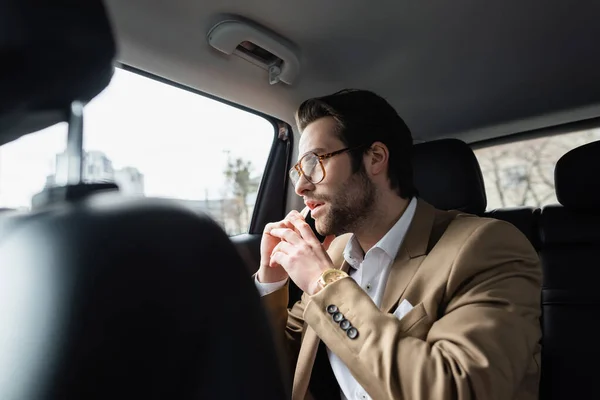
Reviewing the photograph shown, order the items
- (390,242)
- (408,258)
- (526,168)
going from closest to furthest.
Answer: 1. (408,258)
2. (390,242)
3. (526,168)

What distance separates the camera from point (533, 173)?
2.31 meters

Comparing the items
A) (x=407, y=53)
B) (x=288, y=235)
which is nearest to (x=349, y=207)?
(x=288, y=235)

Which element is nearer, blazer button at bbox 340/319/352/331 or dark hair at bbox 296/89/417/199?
blazer button at bbox 340/319/352/331

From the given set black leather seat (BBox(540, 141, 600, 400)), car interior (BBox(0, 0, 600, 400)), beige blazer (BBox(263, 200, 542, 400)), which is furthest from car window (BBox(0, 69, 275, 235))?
black leather seat (BBox(540, 141, 600, 400))

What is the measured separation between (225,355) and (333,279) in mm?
721

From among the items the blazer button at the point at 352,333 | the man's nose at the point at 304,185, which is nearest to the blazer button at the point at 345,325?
the blazer button at the point at 352,333

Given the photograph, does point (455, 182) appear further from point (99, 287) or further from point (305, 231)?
point (99, 287)

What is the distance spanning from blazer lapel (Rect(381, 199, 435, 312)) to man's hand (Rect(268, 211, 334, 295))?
19cm

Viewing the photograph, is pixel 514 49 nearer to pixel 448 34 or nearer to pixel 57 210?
pixel 448 34

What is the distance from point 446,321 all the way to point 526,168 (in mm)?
1623

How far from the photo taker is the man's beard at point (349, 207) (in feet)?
4.78

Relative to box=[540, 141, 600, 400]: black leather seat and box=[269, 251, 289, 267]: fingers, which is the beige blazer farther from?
box=[540, 141, 600, 400]: black leather seat

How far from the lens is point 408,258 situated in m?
1.27

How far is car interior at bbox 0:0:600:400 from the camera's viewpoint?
0.36m
